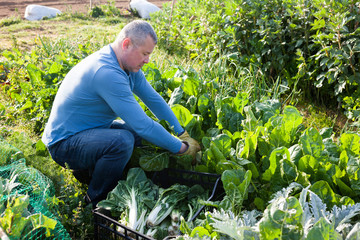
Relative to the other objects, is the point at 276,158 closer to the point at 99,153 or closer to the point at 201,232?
the point at 201,232

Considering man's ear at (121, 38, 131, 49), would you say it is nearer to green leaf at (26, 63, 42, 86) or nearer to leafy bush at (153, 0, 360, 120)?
leafy bush at (153, 0, 360, 120)

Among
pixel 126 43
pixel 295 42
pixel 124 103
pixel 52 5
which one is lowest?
pixel 52 5

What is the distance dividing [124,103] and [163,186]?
776 millimetres

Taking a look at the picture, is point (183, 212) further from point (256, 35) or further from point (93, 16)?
point (93, 16)

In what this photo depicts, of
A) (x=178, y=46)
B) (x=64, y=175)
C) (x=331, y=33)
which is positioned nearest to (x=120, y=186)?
(x=64, y=175)

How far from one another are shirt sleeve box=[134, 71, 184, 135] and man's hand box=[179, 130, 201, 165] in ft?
0.21

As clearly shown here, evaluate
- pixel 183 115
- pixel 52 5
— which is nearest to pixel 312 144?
pixel 183 115

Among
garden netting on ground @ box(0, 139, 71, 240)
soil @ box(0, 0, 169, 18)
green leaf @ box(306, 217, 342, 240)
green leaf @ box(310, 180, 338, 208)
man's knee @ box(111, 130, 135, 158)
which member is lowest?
soil @ box(0, 0, 169, 18)

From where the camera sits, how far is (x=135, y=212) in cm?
242

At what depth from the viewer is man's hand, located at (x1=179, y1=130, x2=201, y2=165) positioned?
9.27 feet

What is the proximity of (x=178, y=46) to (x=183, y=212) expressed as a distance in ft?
16.0

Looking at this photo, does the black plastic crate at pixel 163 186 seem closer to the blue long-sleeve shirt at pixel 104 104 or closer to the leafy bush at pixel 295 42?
the blue long-sleeve shirt at pixel 104 104

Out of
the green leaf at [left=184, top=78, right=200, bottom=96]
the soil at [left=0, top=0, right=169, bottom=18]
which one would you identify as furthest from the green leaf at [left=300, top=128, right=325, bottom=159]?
the soil at [left=0, top=0, right=169, bottom=18]

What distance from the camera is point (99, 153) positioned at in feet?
9.14
